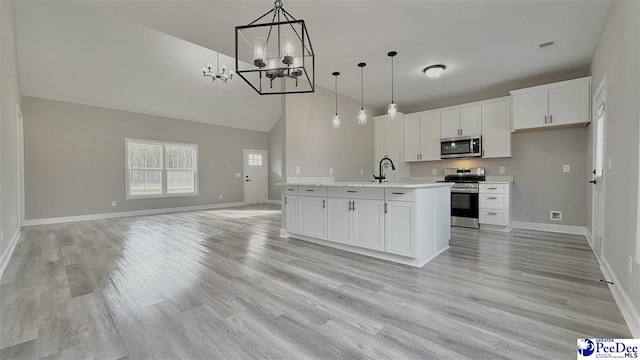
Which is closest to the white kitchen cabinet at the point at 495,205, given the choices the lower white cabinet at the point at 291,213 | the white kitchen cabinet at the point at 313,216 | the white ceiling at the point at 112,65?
the white kitchen cabinet at the point at 313,216

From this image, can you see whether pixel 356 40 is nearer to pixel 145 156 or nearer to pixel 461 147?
pixel 461 147

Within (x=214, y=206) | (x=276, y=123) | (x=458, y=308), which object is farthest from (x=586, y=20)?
(x=214, y=206)

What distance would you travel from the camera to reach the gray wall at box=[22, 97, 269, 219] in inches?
214

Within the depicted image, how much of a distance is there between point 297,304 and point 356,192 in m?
1.63

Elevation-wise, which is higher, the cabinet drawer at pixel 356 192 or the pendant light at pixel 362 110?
the pendant light at pixel 362 110

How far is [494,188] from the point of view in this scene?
4.69 meters

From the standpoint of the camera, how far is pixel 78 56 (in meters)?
5.02

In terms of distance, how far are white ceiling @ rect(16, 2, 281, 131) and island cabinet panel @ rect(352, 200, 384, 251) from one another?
4882mm

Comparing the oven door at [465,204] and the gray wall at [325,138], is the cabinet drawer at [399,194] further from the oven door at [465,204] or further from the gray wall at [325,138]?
the oven door at [465,204]

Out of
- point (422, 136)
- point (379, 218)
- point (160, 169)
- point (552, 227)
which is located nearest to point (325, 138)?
point (422, 136)

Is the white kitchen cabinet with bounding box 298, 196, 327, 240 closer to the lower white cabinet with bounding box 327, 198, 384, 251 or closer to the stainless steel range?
the lower white cabinet with bounding box 327, 198, 384, 251

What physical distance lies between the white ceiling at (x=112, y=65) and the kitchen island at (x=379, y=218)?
→ 4.32 metres

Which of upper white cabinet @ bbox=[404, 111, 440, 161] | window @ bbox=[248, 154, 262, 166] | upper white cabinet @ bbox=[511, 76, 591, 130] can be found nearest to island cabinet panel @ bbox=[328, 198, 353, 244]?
upper white cabinet @ bbox=[404, 111, 440, 161]

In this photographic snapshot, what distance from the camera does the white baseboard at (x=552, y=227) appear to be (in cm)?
432
